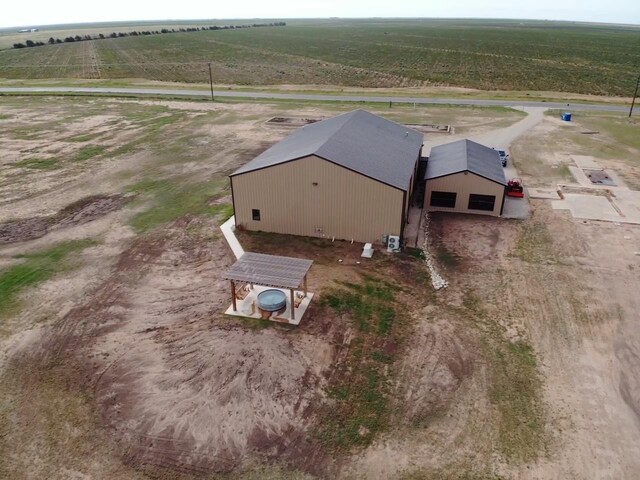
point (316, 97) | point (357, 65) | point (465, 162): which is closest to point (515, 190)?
point (465, 162)

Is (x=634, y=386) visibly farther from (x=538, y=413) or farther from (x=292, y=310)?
(x=292, y=310)

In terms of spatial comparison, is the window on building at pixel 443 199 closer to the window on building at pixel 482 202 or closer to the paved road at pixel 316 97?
the window on building at pixel 482 202

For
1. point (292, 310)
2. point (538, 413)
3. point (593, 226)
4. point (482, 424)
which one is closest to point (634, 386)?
point (538, 413)

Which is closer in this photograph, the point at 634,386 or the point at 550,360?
the point at 634,386

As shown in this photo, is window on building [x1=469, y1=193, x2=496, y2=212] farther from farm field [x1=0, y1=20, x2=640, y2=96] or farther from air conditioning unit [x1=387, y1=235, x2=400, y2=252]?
farm field [x1=0, y1=20, x2=640, y2=96]

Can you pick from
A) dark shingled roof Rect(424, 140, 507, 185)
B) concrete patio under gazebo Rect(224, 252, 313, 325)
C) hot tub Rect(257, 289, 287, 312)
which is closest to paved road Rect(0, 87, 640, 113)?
dark shingled roof Rect(424, 140, 507, 185)

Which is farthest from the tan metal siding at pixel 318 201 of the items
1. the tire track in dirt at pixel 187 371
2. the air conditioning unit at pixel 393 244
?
the tire track in dirt at pixel 187 371
